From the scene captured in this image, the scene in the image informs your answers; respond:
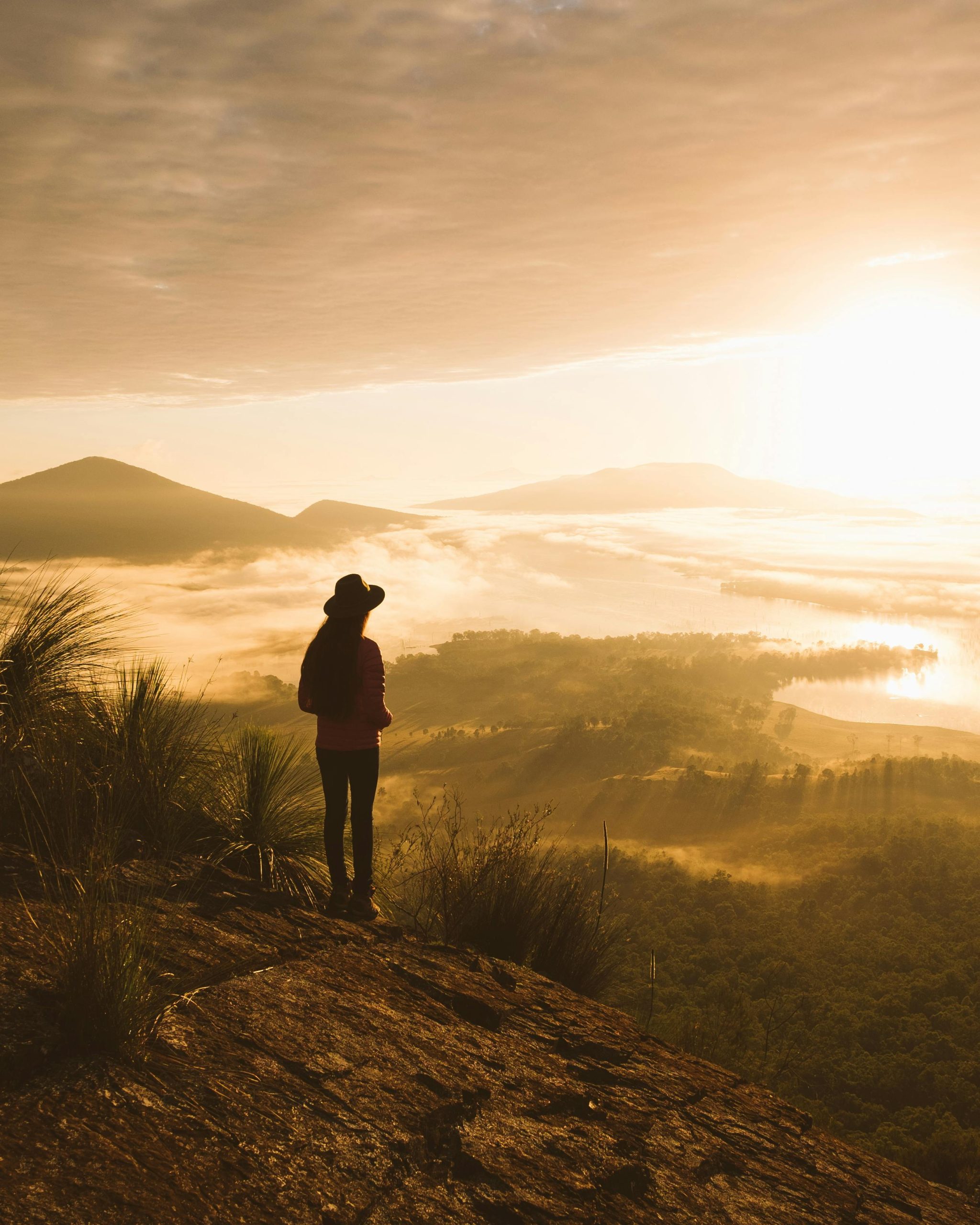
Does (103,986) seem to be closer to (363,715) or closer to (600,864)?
(363,715)

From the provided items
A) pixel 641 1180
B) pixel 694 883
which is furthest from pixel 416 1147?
pixel 694 883

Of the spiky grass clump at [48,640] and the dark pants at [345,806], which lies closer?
the dark pants at [345,806]

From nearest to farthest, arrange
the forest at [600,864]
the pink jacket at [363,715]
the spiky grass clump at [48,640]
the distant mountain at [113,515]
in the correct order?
the forest at [600,864]
the pink jacket at [363,715]
the spiky grass clump at [48,640]
the distant mountain at [113,515]

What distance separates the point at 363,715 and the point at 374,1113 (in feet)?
6.55

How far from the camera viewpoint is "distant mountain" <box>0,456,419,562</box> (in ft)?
495

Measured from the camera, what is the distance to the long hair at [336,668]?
4.25 metres

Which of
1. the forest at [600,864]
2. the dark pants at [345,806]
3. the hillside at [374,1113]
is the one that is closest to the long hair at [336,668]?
the dark pants at [345,806]

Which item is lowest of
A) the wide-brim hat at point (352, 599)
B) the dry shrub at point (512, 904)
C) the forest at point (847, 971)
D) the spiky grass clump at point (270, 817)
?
the forest at point (847, 971)

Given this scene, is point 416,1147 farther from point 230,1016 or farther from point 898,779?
point 898,779

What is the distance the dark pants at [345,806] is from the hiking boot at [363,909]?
27 mm

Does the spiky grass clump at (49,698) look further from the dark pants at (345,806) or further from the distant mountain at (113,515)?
the distant mountain at (113,515)

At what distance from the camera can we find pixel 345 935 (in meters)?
3.96

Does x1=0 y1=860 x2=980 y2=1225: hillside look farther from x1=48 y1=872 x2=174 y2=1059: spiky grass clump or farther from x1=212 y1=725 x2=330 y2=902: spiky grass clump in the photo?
x1=212 y1=725 x2=330 y2=902: spiky grass clump

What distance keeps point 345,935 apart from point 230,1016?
1.10m
